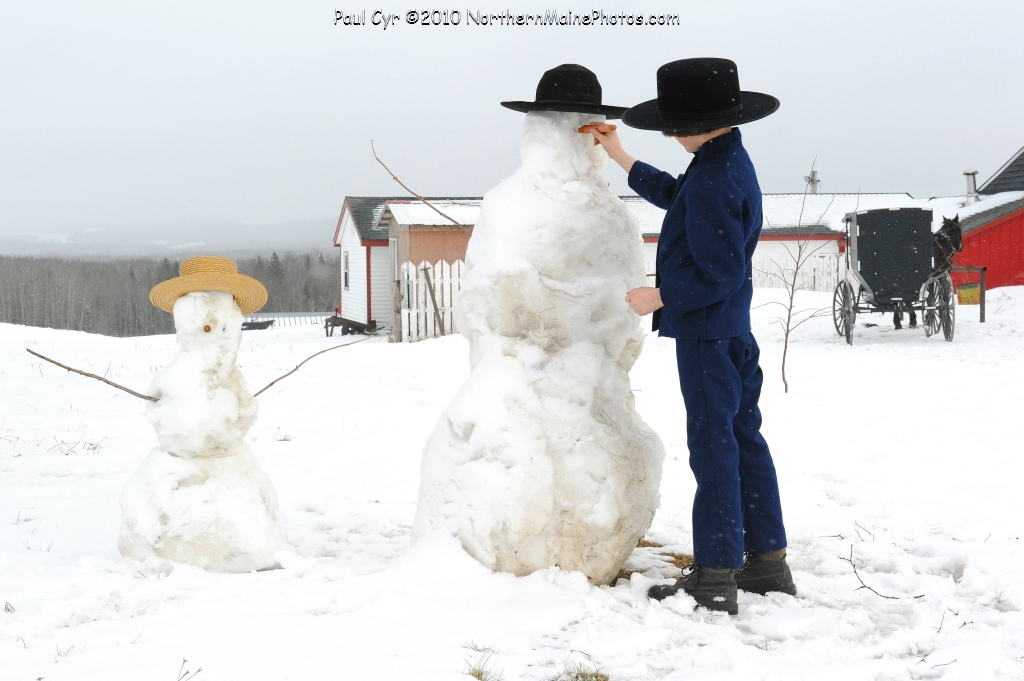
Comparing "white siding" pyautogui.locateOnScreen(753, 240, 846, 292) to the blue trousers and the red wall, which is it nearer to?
the red wall

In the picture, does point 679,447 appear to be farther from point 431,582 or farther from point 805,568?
point 431,582

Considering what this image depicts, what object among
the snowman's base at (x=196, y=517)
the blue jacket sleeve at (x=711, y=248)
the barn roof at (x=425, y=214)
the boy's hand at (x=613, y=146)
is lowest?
the snowman's base at (x=196, y=517)

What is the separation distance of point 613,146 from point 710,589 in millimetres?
1900

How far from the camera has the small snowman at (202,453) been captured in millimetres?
3297

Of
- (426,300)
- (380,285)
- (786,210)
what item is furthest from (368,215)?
(786,210)

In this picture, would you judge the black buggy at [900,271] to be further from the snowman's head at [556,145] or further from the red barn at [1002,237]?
the snowman's head at [556,145]

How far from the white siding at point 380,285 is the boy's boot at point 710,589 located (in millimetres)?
19067

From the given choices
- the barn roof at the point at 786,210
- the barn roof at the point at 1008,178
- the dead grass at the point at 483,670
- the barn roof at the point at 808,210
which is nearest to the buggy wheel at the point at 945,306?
the barn roof at the point at 786,210

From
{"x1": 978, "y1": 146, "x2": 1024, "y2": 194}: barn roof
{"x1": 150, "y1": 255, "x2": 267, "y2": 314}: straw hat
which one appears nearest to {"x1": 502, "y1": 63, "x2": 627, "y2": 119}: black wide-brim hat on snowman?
{"x1": 150, "y1": 255, "x2": 267, "y2": 314}: straw hat

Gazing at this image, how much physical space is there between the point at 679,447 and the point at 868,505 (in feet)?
5.85

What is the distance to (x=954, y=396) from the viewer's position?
312 inches

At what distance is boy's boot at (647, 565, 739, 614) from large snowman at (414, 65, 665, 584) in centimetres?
28

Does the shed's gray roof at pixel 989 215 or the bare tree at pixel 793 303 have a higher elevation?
the shed's gray roof at pixel 989 215

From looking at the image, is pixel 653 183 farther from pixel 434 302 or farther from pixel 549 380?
pixel 434 302
